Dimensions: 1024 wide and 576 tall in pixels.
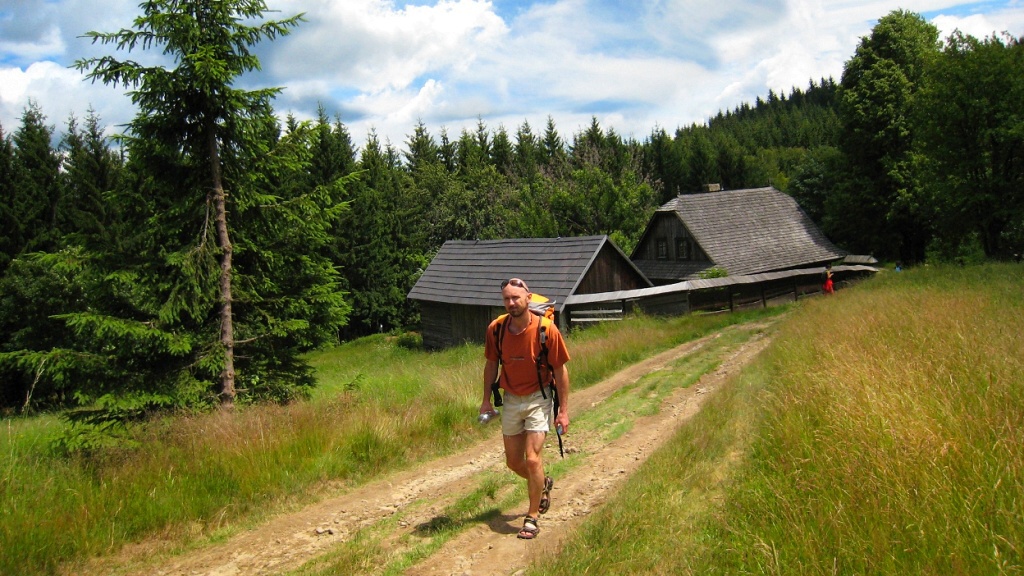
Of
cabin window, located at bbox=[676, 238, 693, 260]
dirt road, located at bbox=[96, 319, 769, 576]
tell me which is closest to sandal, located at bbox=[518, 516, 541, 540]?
dirt road, located at bbox=[96, 319, 769, 576]

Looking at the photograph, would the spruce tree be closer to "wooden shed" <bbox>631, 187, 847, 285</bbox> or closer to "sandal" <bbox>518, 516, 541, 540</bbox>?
"sandal" <bbox>518, 516, 541, 540</bbox>

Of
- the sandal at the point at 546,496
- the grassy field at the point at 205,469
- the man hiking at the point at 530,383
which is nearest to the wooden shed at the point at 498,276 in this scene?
the grassy field at the point at 205,469

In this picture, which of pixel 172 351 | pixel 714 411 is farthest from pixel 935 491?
pixel 172 351

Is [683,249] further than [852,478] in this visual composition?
Yes

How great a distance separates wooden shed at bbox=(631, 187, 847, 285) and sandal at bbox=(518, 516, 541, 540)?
1118 inches

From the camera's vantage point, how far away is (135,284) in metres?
9.27

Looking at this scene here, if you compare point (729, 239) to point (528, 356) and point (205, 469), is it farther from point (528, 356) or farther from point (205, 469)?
point (205, 469)

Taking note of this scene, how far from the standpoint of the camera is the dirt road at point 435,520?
16.3 ft

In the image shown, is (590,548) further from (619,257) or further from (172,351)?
(619,257)

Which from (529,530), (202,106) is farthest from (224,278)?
(529,530)

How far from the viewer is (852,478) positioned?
3.98 meters

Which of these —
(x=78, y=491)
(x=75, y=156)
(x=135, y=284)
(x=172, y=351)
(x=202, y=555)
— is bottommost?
(x=202, y=555)

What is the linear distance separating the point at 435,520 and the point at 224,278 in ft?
19.2

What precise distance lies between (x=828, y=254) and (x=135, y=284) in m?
34.6
